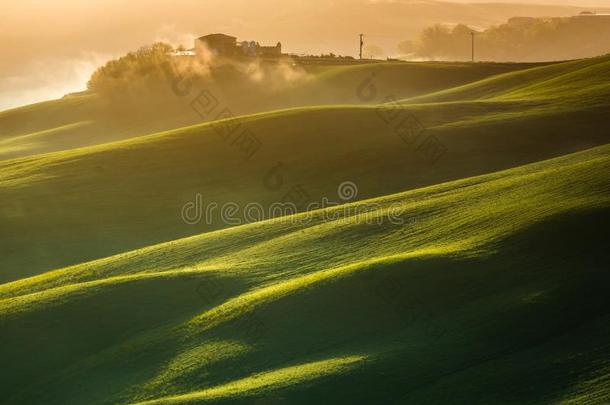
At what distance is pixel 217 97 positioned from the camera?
10162 cm

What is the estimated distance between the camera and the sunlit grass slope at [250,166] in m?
39.2

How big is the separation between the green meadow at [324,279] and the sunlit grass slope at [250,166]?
18cm

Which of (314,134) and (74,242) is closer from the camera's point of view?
(74,242)

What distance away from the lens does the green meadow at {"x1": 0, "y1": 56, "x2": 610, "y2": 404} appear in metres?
18.4

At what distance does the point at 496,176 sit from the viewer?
3503cm

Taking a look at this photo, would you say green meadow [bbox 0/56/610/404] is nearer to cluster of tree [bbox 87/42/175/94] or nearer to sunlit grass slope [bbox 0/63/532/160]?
sunlit grass slope [bbox 0/63/532/160]

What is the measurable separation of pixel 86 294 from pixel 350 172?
21237 mm

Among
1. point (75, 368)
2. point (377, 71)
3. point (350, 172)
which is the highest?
point (377, 71)

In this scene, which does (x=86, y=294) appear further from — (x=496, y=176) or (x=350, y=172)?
(x=350, y=172)

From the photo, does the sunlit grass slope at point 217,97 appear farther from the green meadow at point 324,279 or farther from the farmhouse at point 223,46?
the green meadow at point 324,279

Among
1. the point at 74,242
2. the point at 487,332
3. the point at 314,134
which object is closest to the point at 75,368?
the point at 487,332

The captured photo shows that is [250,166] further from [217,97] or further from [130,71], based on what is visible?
[130,71]

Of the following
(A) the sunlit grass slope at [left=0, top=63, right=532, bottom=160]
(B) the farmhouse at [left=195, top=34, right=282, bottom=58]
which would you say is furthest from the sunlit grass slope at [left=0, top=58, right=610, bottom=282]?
(B) the farmhouse at [left=195, top=34, right=282, bottom=58]

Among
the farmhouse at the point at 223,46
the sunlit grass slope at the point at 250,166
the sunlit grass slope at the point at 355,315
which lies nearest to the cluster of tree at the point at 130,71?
the farmhouse at the point at 223,46
